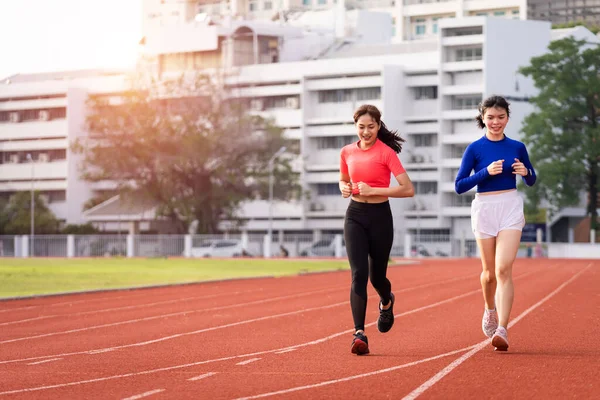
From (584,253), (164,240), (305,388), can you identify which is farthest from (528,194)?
(305,388)

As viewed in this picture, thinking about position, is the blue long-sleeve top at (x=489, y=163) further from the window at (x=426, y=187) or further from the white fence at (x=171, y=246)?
the window at (x=426, y=187)

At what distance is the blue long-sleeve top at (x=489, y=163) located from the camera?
12.9m

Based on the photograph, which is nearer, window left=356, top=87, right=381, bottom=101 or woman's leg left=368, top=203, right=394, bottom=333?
woman's leg left=368, top=203, right=394, bottom=333

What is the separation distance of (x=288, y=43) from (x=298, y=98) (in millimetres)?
8946

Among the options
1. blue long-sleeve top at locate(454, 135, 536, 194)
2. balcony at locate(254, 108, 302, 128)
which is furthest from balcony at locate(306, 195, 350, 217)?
blue long-sleeve top at locate(454, 135, 536, 194)

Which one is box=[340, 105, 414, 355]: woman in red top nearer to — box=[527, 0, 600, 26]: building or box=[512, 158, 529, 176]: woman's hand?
box=[512, 158, 529, 176]: woman's hand

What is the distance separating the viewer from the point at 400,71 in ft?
362

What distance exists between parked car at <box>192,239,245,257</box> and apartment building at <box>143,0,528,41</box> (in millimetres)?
48376

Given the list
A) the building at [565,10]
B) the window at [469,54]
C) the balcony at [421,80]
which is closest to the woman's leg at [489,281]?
the window at [469,54]

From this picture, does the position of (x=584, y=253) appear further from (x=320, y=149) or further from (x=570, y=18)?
(x=570, y=18)

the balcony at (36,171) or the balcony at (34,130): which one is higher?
the balcony at (34,130)

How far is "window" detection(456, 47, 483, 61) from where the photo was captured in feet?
354

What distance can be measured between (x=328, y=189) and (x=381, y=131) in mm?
100161

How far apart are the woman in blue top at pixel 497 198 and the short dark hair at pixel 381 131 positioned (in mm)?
663
